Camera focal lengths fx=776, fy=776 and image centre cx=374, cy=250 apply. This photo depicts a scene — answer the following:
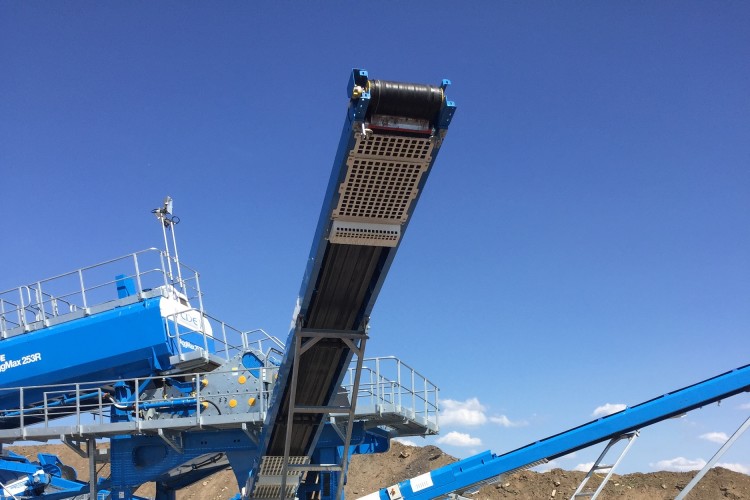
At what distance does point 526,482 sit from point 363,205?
2700 centimetres

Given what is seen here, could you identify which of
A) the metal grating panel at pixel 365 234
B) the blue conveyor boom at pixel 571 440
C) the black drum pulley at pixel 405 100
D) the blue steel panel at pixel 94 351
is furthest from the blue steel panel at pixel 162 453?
the black drum pulley at pixel 405 100

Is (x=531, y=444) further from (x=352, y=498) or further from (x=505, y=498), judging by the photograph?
(x=352, y=498)

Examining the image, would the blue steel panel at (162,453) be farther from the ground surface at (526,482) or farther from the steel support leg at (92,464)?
the ground surface at (526,482)

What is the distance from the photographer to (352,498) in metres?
38.8

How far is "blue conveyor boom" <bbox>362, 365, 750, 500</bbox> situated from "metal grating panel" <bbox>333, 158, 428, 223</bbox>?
4979mm

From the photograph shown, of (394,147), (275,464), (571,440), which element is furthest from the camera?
(275,464)

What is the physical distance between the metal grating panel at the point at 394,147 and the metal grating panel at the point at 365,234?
3.55 ft

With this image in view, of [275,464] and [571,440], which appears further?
[275,464]

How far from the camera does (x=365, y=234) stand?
9.73 m

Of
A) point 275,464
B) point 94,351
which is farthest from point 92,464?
point 275,464

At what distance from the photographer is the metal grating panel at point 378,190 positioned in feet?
29.6

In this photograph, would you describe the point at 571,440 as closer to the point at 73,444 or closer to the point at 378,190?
the point at 378,190

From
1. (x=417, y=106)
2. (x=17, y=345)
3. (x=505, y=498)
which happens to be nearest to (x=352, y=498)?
(x=505, y=498)

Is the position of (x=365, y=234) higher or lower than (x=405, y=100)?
lower
